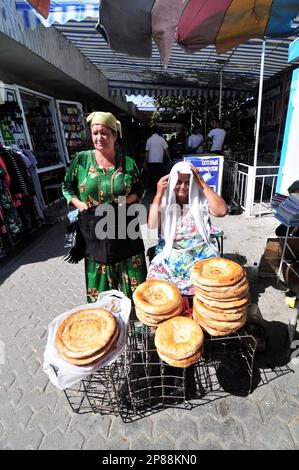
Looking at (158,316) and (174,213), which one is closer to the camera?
(158,316)

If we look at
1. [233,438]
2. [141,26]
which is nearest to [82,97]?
[141,26]

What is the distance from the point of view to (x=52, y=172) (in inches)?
323

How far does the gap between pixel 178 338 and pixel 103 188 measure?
137cm

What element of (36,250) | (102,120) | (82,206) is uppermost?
(102,120)

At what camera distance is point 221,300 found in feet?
5.41

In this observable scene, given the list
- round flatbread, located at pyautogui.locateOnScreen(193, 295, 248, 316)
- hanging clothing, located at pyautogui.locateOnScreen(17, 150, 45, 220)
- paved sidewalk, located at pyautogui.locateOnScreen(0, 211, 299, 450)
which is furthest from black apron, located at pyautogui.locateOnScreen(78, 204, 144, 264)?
hanging clothing, located at pyautogui.locateOnScreen(17, 150, 45, 220)

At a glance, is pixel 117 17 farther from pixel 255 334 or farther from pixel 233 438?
pixel 233 438

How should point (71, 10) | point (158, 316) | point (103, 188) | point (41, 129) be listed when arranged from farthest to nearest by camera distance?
point (41, 129)
point (71, 10)
point (103, 188)
point (158, 316)

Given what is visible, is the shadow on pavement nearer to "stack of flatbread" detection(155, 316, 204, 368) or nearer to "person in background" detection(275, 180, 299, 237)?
"stack of flatbread" detection(155, 316, 204, 368)

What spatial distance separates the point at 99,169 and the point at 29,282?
275cm

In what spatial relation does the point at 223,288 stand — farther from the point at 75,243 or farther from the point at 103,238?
the point at 75,243

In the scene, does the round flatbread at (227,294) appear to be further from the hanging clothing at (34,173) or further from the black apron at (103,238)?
the hanging clothing at (34,173)

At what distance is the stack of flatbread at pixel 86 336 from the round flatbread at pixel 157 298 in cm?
23

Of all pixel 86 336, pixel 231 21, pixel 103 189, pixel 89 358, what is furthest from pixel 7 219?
pixel 231 21
